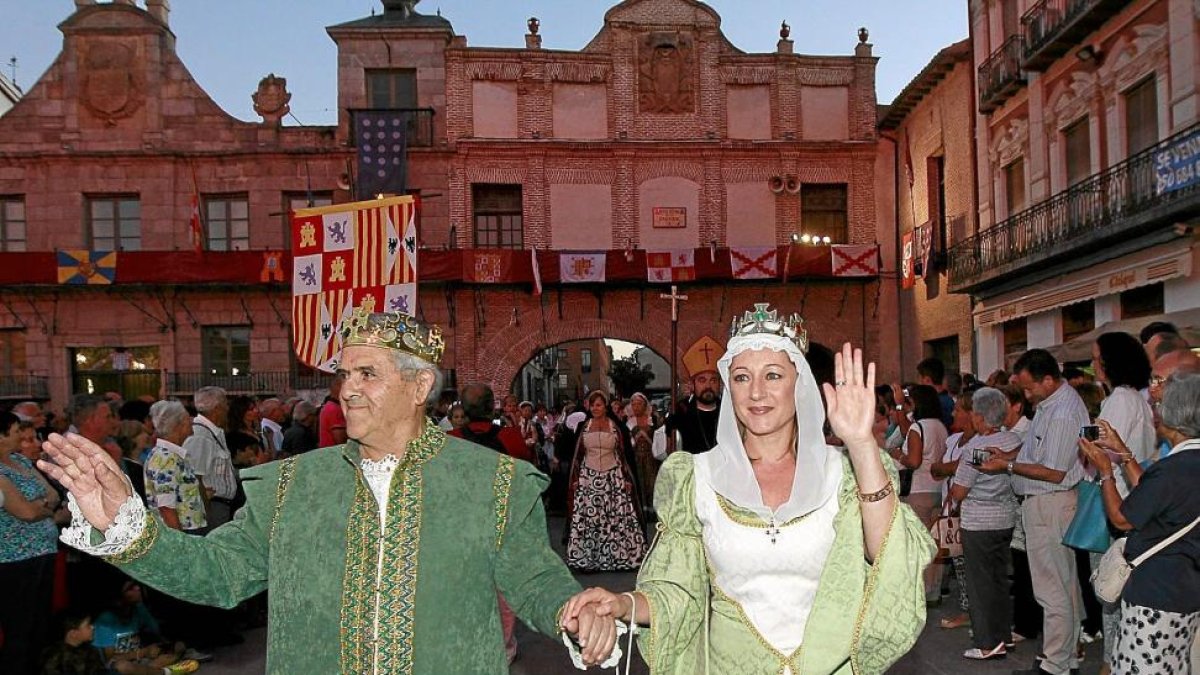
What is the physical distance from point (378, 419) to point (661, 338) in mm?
20215

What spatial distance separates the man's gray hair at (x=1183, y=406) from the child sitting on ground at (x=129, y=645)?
242 inches

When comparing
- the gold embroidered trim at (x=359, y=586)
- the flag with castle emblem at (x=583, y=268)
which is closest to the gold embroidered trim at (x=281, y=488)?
the gold embroidered trim at (x=359, y=586)

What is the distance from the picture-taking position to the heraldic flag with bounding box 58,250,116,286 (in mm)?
21453

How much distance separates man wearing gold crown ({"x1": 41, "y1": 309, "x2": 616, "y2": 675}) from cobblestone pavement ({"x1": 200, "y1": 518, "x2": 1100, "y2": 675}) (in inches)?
154

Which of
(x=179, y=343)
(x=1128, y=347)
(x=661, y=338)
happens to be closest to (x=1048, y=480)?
(x=1128, y=347)

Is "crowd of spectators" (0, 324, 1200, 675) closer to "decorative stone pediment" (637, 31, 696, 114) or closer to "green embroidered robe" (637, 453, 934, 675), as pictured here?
"green embroidered robe" (637, 453, 934, 675)

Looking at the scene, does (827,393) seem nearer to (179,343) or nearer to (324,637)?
(324,637)

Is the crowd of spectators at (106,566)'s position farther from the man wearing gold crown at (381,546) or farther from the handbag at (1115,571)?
the handbag at (1115,571)

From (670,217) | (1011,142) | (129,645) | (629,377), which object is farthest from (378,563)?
(629,377)

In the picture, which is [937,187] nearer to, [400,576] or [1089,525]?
[1089,525]

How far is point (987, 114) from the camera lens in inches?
765

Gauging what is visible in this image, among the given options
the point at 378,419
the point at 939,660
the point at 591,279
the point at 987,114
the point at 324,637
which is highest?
the point at 987,114

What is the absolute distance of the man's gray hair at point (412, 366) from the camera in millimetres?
3078

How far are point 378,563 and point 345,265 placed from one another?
32.0 ft
